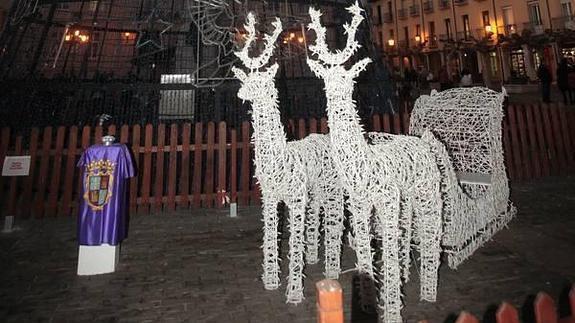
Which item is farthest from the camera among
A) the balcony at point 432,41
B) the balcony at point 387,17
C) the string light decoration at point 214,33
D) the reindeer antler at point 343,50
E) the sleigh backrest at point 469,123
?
the balcony at point 387,17

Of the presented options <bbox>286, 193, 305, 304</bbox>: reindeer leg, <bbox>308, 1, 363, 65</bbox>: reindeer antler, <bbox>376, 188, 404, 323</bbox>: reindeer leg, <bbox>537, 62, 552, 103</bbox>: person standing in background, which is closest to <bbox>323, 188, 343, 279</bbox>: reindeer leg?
<bbox>286, 193, 305, 304</bbox>: reindeer leg

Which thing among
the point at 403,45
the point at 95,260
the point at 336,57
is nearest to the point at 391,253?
the point at 336,57

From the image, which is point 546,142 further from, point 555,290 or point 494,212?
point 555,290

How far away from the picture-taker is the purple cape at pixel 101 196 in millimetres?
4473

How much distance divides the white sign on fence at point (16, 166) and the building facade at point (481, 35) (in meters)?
27.9

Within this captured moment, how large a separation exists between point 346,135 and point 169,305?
8.00ft

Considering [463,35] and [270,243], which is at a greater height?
[463,35]

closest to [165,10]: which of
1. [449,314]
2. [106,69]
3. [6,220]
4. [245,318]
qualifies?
[106,69]

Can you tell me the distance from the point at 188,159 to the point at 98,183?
8.97ft

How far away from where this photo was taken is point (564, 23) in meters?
28.8

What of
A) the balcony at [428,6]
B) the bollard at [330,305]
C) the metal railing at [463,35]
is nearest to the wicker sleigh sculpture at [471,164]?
the bollard at [330,305]

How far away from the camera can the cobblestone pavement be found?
346 cm

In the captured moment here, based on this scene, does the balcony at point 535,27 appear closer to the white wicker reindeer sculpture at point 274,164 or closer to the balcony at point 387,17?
the balcony at point 387,17

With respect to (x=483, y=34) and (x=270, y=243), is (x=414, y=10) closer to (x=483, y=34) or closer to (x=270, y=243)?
(x=483, y=34)
